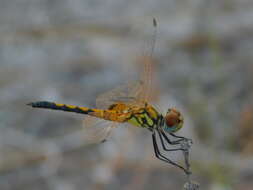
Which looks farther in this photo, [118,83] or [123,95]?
[118,83]

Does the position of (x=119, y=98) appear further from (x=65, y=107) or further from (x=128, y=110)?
(x=65, y=107)

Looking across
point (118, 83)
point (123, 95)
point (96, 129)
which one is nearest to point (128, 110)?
point (123, 95)

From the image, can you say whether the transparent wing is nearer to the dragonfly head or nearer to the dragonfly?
the dragonfly

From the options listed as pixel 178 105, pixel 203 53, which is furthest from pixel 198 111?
pixel 203 53

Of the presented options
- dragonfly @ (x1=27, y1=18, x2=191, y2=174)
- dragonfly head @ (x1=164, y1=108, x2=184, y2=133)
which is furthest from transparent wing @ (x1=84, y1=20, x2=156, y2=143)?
dragonfly head @ (x1=164, y1=108, x2=184, y2=133)

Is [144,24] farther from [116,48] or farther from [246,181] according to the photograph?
[246,181]

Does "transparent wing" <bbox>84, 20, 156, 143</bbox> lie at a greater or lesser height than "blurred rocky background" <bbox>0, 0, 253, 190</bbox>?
lesser
